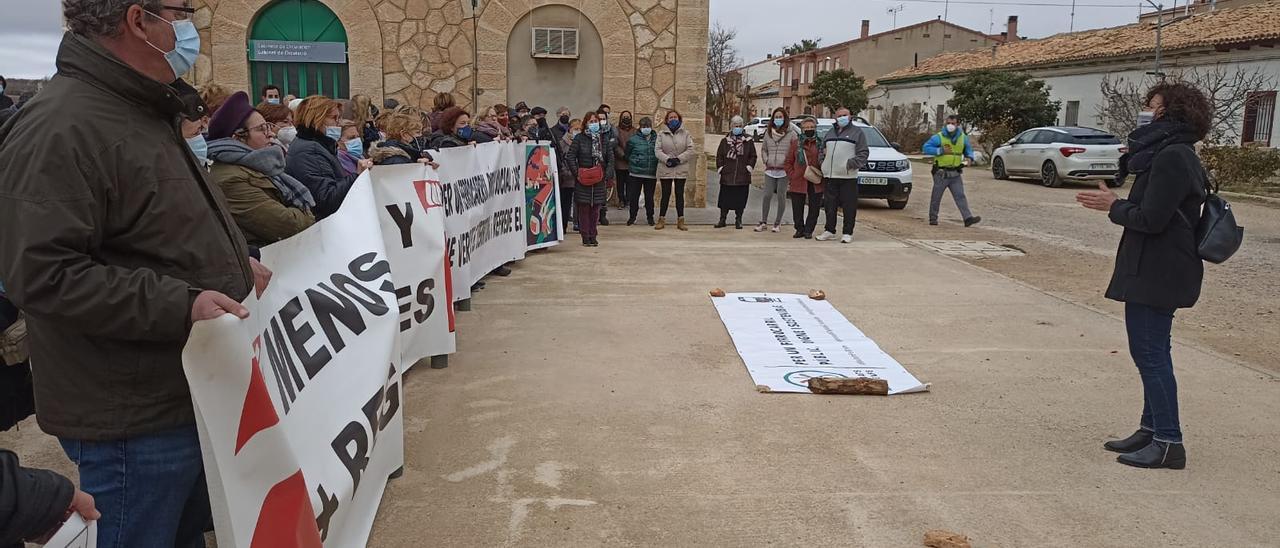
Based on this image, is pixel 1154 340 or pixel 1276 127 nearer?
pixel 1154 340

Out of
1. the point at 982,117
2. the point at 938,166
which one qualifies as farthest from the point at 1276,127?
the point at 938,166

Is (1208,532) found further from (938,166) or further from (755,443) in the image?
(938,166)

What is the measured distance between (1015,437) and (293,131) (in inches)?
174

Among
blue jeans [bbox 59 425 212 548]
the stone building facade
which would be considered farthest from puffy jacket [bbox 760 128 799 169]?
blue jeans [bbox 59 425 212 548]

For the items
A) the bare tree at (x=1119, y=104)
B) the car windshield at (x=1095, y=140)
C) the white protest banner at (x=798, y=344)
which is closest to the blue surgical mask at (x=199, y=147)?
the white protest banner at (x=798, y=344)

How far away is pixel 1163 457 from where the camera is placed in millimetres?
4406

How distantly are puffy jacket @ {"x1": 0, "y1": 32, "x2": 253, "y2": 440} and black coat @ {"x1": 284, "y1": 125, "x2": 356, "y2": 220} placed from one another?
9.24 feet

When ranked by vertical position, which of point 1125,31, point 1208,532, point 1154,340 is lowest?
point 1208,532

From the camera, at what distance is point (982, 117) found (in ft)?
115

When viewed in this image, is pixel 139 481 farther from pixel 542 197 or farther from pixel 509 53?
pixel 509 53

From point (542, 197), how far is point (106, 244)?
8732mm

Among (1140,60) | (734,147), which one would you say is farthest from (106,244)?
(1140,60)

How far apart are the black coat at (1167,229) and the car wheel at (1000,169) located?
2157 centimetres

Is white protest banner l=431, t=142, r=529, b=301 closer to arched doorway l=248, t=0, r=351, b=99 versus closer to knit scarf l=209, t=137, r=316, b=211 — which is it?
knit scarf l=209, t=137, r=316, b=211
